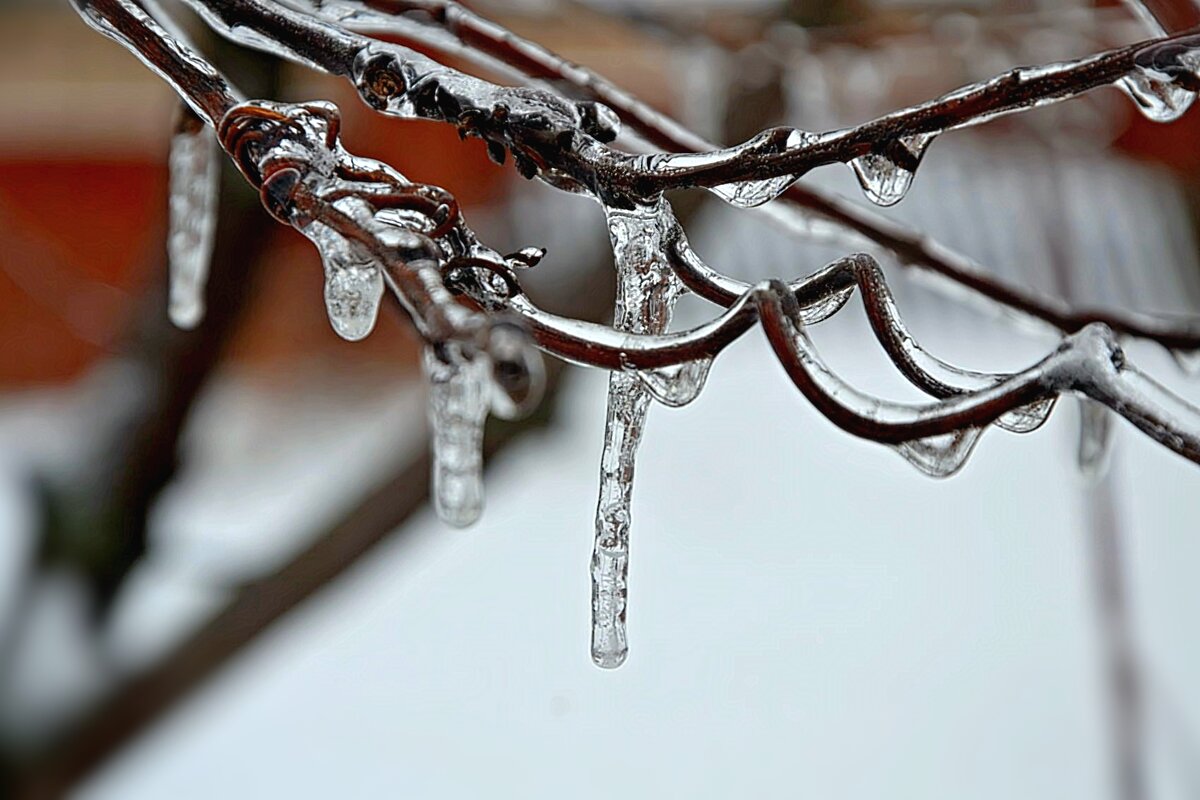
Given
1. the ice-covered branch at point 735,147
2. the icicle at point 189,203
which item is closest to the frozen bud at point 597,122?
the ice-covered branch at point 735,147

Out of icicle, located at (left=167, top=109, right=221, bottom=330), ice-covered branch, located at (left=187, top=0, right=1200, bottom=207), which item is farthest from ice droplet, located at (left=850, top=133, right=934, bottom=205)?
icicle, located at (left=167, top=109, right=221, bottom=330)

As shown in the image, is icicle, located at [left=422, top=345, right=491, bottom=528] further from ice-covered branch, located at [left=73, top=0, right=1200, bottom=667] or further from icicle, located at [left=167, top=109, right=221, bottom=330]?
icicle, located at [left=167, top=109, right=221, bottom=330]

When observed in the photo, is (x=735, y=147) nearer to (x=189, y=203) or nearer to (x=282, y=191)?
(x=282, y=191)

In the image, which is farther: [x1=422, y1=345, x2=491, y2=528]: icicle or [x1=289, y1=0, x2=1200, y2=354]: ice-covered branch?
[x1=289, y1=0, x2=1200, y2=354]: ice-covered branch

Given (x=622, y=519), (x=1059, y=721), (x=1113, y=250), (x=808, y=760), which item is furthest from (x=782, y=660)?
(x=1113, y=250)

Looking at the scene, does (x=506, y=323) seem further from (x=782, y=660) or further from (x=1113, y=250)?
(x=1113, y=250)

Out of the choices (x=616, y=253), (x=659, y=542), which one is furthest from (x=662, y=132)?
(x=659, y=542)
